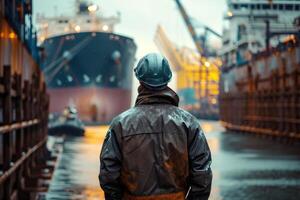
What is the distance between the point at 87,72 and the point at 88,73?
0.11 meters

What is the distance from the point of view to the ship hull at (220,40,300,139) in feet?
80.8

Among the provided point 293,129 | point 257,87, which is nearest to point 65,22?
point 257,87

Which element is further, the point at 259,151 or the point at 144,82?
the point at 259,151

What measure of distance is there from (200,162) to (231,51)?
182 ft

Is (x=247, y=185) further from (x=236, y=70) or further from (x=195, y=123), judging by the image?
(x=236, y=70)

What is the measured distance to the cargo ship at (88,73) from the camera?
4816cm

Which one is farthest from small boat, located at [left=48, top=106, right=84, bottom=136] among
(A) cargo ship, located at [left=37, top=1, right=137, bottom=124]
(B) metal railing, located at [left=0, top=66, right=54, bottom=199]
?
(B) metal railing, located at [left=0, top=66, right=54, bottom=199]

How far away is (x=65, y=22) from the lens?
60062 millimetres

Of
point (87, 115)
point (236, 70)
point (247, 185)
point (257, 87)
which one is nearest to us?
point (247, 185)

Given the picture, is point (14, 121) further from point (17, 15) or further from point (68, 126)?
point (68, 126)

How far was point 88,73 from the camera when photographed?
4934 cm

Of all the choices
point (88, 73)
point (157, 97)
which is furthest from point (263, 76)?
point (157, 97)

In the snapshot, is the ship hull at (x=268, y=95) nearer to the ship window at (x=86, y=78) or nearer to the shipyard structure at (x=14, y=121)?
the shipyard structure at (x=14, y=121)

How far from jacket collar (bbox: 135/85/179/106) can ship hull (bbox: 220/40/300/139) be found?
19877 mm
